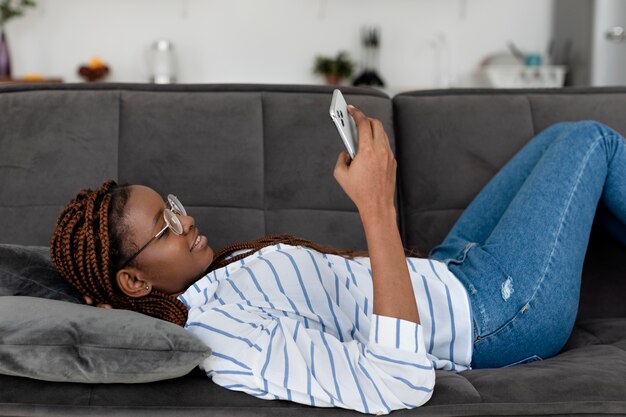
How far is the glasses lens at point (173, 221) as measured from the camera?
53.9 inches

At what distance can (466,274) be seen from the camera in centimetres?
153

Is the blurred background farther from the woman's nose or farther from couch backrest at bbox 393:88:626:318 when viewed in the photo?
the woman's nose

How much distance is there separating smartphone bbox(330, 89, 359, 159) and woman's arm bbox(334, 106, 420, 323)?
0.05 ft

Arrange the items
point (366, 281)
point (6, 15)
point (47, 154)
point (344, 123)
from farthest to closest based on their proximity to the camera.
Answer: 1. point (6, 15)
2. point (47, 154)
3. point (366, 281)
4. point (344, 123)

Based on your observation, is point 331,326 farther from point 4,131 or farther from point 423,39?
point 423,39

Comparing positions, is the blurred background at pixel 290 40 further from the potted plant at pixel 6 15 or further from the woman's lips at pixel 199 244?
the woman's lips at pixel 199 244

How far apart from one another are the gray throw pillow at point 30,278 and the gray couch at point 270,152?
1.15 ft

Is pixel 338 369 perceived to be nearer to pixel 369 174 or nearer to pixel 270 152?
pixel 369 174

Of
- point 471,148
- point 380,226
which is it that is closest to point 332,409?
point 380,226

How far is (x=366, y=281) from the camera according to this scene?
147 cm

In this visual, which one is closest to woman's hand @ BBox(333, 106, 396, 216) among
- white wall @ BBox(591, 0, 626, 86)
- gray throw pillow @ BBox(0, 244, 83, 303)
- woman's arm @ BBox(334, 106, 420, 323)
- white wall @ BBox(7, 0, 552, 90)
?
woman's arm @ BBox(334, 106, 420, 323)

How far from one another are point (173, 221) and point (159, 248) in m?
0.05

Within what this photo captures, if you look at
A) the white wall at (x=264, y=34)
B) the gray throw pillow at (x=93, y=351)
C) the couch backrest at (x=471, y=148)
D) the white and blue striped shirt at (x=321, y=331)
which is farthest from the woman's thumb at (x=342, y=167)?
the white wall at (x=264, y=34)

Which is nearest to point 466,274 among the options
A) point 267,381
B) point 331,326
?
point 331,326
